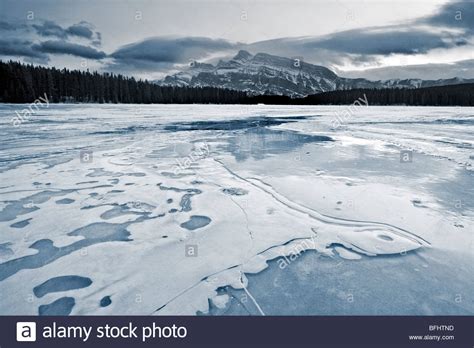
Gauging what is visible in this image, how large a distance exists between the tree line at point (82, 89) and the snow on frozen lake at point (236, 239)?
74.0 meters

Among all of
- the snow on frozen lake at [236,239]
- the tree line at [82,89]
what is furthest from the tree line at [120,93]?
the snow on frozen lake at [236,239]

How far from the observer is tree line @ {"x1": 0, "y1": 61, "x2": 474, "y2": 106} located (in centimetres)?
6781

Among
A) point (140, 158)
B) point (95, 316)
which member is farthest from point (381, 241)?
point (140, 158)

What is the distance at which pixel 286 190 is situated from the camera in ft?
22.0

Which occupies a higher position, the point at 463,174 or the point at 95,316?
the point at 463,174

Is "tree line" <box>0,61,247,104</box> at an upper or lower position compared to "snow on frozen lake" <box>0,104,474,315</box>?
upper

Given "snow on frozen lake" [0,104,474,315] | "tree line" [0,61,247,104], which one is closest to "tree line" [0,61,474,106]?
"tree line" [0,61,247,104]

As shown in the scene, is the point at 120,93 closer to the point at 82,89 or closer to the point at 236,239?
the point at 82,89

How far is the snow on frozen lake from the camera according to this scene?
3213 mm

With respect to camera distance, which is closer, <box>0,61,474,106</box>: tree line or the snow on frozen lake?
the snow on frozen lake

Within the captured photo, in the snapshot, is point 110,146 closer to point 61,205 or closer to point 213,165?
point 213,165

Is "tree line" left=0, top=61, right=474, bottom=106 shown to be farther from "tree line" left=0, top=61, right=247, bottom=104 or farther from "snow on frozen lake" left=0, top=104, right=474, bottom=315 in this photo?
"snow on frozen lake" left=0, top=104, right=474, bottom=315

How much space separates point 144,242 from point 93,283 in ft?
3.37

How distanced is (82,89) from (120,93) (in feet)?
39.1
